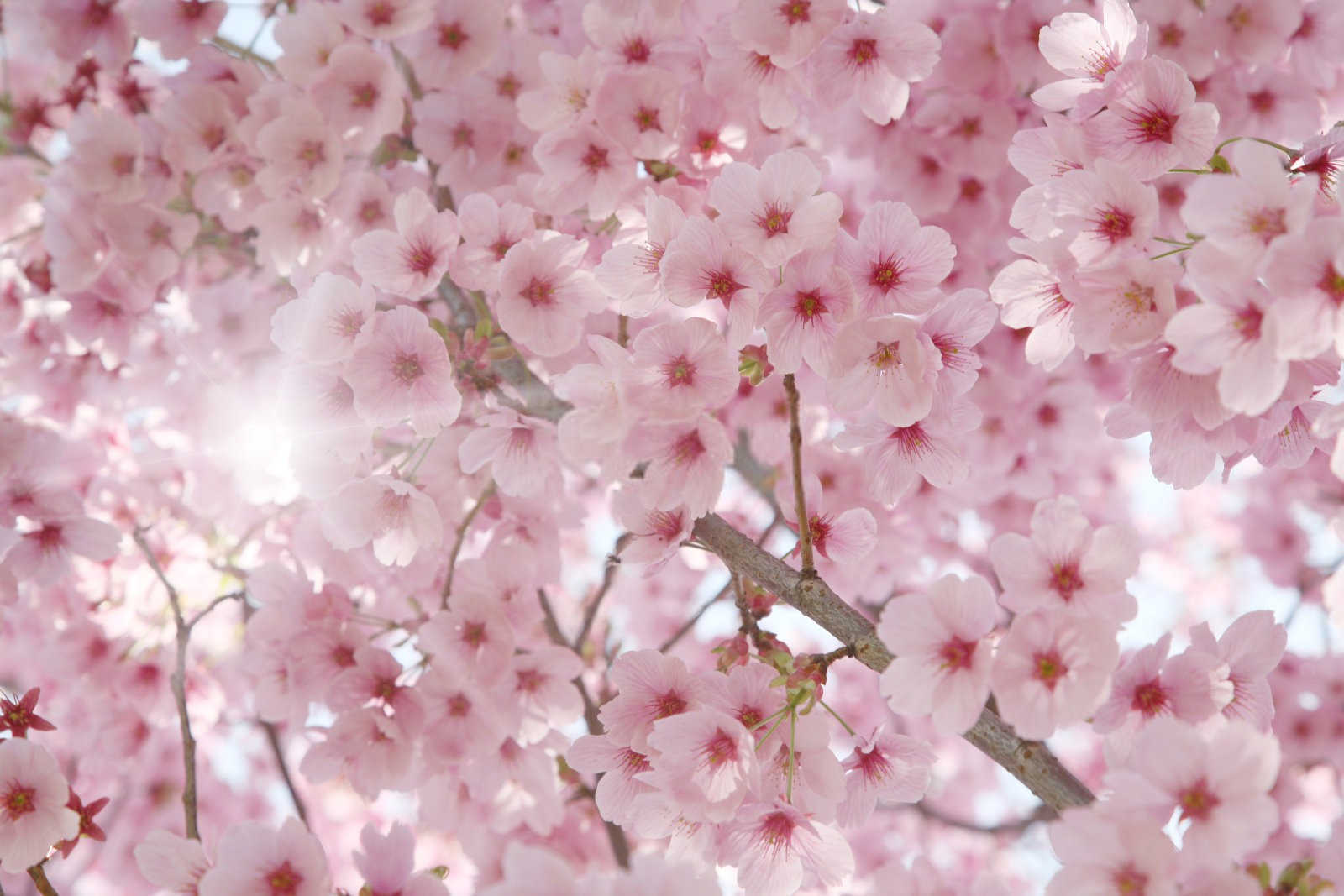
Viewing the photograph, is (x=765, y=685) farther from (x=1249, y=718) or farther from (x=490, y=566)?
(x=490, y=566)

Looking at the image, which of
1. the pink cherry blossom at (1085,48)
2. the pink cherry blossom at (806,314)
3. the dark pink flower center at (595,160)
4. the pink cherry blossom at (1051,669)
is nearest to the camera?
the pink cherry blossom at (1051,669)

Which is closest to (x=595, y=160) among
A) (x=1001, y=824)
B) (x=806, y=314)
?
(x=806, y=314)

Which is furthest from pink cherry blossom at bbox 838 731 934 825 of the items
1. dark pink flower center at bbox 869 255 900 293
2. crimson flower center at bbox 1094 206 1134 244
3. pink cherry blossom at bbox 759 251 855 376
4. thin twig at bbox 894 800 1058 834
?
thin twig at bbox 894 800 1058 834

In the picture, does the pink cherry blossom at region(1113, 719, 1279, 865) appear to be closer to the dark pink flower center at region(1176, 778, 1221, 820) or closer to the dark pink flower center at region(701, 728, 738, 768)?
the dark pink flower center at region(1176, 778, 1221, 820)

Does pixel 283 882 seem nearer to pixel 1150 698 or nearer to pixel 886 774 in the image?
pixel 886 774

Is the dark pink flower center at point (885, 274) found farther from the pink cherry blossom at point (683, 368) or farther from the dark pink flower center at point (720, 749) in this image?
the dark pink flower center at point (720, 749)

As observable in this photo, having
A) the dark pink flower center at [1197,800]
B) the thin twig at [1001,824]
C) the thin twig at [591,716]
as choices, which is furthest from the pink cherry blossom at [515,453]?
the thin twig at [1001,824]
